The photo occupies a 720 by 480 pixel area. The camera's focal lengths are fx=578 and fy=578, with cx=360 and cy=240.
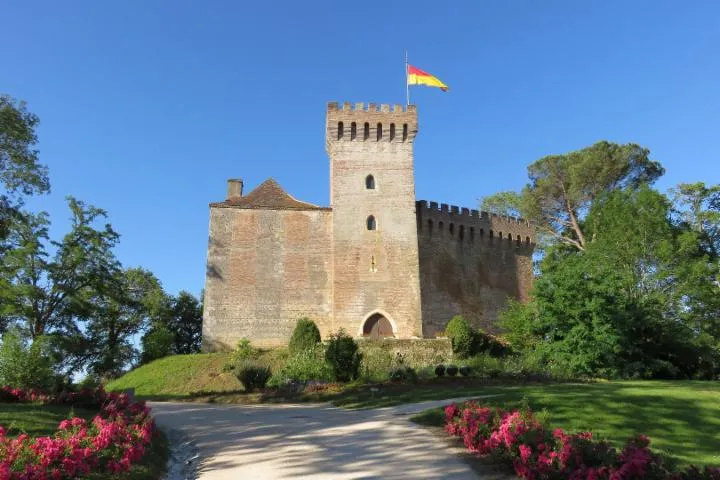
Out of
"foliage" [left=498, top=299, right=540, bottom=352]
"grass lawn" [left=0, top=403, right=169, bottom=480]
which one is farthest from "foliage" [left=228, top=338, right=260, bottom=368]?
"grass lawn" [left=0, top=403, right=169, bottom=480]

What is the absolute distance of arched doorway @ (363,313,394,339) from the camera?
27.1m

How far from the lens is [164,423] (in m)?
11.7

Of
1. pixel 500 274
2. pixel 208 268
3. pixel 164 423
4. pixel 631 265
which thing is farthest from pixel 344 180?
pixel 164 423

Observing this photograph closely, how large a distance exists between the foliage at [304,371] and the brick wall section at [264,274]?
7248 millimetres

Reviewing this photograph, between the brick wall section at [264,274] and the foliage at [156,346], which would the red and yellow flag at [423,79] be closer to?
the brick wall section at [264,274]

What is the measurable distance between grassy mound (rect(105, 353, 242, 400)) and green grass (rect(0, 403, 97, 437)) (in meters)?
9.49

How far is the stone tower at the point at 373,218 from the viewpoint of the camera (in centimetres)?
2739

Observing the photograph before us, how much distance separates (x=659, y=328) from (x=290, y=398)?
54.3ft

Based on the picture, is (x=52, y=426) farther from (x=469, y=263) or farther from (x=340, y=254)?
(x=469, y=263)

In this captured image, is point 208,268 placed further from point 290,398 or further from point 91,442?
point 91,442

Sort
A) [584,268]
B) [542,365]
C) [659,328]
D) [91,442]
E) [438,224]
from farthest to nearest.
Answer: [438,224]
[659,328]
[584,268]
[542,365]
[91,442]

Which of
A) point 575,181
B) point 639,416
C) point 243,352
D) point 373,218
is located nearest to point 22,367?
point 243,352

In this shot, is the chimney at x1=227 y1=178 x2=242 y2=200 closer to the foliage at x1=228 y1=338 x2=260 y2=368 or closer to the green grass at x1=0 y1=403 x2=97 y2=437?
the foliage at x1=228 y1=338 x2=260 y2=368

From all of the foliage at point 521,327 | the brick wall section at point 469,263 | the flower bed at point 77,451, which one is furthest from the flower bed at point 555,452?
the brick wall section at point 469,263
